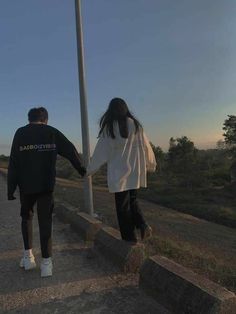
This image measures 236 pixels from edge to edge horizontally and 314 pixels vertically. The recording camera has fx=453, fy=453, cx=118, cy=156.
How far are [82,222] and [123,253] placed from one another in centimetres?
224

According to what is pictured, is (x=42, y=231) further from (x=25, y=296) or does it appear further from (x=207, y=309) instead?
(x=207, y=309)

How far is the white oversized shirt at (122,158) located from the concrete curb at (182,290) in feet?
3.65

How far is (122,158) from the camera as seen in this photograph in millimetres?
5281

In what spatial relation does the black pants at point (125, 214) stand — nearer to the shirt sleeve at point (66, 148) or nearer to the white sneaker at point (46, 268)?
the shirt sleeve at point (66, 148)

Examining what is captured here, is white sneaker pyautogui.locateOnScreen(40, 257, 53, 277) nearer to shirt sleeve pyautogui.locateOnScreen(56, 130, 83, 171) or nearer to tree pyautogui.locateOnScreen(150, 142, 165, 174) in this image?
shirt sleeve pyautogui.locateOnScreen(56, 130, 83, 171)

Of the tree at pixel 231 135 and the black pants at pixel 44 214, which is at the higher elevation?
the tree at pixel 231 135

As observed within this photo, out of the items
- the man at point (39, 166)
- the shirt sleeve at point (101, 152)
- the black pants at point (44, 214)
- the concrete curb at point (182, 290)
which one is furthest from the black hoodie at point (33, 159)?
the concrete curb at point (182, 290)

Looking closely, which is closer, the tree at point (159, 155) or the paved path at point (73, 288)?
the paved path at point (73, 288)

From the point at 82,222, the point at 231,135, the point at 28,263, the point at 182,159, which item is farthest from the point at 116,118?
the point at 182,159

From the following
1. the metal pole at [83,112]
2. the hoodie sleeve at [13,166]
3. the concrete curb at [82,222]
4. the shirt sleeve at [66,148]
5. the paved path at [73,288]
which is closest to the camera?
the paved path at [73,288]

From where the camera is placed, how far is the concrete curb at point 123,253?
502 cm

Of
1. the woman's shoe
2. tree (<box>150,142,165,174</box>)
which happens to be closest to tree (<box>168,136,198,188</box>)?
tree (<box>150,142,165,174</box>)

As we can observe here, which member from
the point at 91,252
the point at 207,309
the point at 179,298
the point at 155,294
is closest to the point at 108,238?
the point at 91,252

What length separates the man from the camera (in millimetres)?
5094
